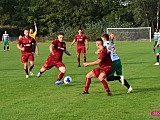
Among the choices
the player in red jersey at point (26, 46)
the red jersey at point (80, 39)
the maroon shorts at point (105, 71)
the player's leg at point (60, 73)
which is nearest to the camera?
the maroon shorts at point (105, 71)

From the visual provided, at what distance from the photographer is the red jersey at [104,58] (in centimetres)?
1069

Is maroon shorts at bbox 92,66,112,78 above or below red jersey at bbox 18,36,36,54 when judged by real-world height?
below

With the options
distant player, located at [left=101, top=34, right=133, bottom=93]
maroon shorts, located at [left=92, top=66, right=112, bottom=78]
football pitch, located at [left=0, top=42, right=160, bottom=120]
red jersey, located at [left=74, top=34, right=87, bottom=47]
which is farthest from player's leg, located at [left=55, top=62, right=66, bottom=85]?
red jersey, located at [left=74, top=34, right=87, bottom=47]

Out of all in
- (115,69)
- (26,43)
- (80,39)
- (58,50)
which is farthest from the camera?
(80,39)

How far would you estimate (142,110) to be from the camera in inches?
356

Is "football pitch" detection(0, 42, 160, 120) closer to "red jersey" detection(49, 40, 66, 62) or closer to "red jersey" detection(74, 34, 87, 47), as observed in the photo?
"red jersey" detection(49, 40, 66, 62)

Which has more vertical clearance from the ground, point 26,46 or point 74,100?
point 26,46

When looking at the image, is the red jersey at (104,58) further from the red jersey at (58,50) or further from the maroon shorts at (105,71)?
the red jersey at (58,50)

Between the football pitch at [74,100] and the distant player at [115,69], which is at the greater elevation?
the distant player at [115,69]

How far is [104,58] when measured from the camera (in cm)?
1085

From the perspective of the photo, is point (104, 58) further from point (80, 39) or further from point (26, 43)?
point (80, 39)

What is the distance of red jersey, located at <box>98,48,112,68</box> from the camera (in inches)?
421

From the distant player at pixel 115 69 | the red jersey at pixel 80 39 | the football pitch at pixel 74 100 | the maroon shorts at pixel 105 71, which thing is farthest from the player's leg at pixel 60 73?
the red jersey at pixel 80 39

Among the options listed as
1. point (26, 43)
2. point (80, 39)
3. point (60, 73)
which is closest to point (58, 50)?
point (60, 73)
